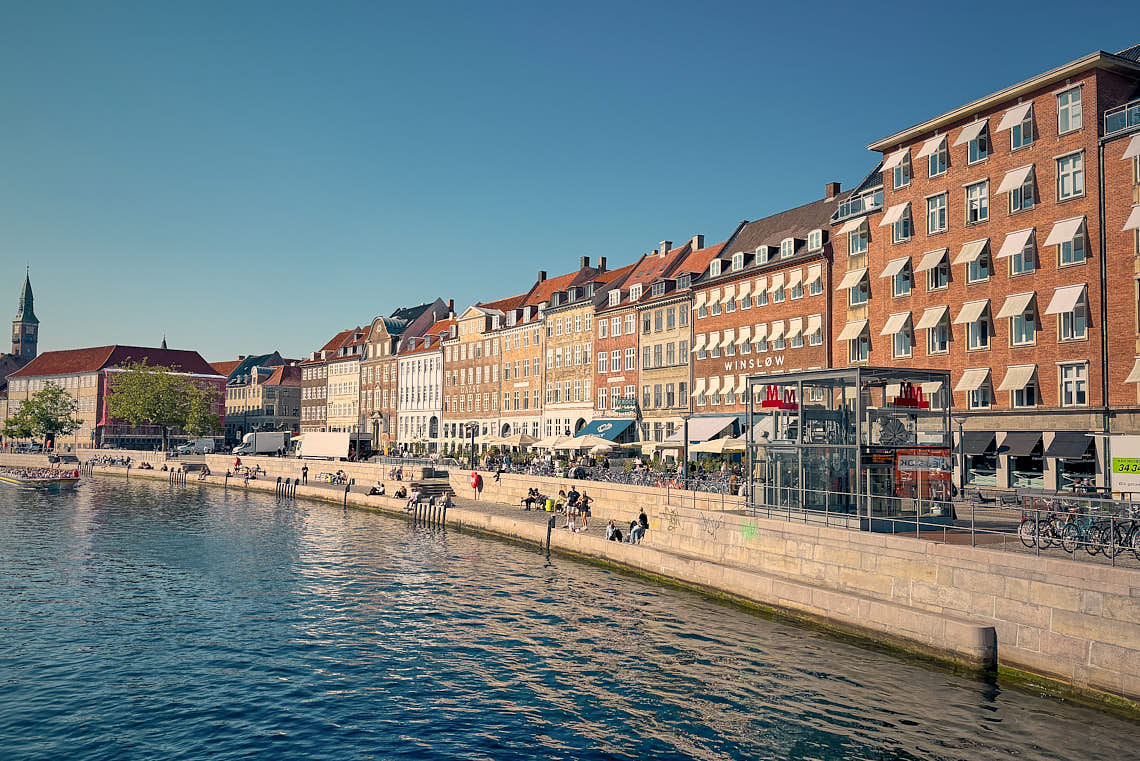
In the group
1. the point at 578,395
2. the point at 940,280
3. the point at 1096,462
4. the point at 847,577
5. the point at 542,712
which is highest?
the point at 940,280

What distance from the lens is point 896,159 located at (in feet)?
153

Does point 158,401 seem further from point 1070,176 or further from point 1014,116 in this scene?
point 1070,176

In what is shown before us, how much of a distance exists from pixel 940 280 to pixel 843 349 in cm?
784

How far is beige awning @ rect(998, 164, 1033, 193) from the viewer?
128 ft

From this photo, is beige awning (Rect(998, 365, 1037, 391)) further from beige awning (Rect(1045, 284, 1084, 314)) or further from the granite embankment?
the granite embankment

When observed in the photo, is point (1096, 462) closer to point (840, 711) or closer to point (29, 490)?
point (840, 711)

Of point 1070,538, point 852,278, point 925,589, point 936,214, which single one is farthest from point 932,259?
point 925,589

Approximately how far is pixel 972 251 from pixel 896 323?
5.69 m

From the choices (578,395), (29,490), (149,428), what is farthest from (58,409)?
(578,395)

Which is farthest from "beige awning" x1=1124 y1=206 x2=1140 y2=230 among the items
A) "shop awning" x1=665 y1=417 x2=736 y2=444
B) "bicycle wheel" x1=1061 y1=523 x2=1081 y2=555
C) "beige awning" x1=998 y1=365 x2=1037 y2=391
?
"shop awning" x1=665 y1=417 x2=736 y2=444

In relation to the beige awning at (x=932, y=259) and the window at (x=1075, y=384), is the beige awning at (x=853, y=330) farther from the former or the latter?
the window at (x=1075, y=384)

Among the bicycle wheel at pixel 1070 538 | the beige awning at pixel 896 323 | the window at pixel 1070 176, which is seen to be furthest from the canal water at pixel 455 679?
the window at pixel 1070 176

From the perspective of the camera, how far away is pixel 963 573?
21.3m

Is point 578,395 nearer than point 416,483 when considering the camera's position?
No
